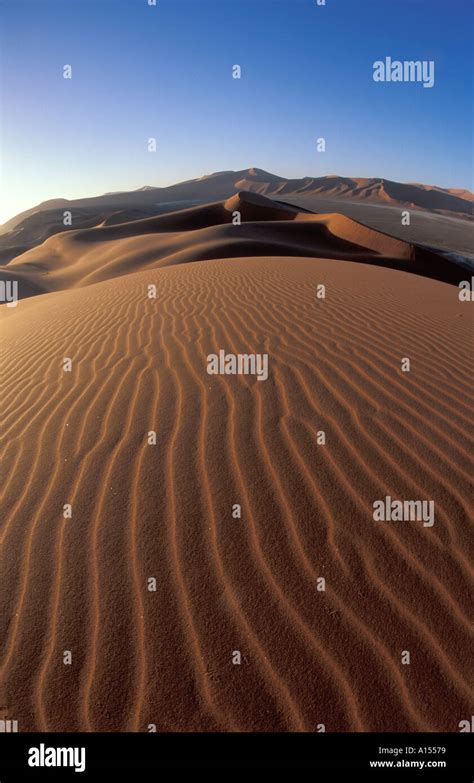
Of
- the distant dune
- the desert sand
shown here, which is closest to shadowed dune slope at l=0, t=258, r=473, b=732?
the desert sand

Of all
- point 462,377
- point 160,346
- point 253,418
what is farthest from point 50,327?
point 462,377

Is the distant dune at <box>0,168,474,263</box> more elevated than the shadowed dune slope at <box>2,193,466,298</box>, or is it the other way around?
the distant dune at <box>0,168,474,263</box>

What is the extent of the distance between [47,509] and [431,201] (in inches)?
3228

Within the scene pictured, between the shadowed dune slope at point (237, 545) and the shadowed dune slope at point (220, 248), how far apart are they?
46.9 feet

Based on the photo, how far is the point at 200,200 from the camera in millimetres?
73938

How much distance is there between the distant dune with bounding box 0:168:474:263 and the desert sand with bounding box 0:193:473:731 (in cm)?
3856

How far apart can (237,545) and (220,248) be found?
17.1 m

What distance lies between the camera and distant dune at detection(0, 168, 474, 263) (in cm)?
5022

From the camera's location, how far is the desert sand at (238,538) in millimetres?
2057
